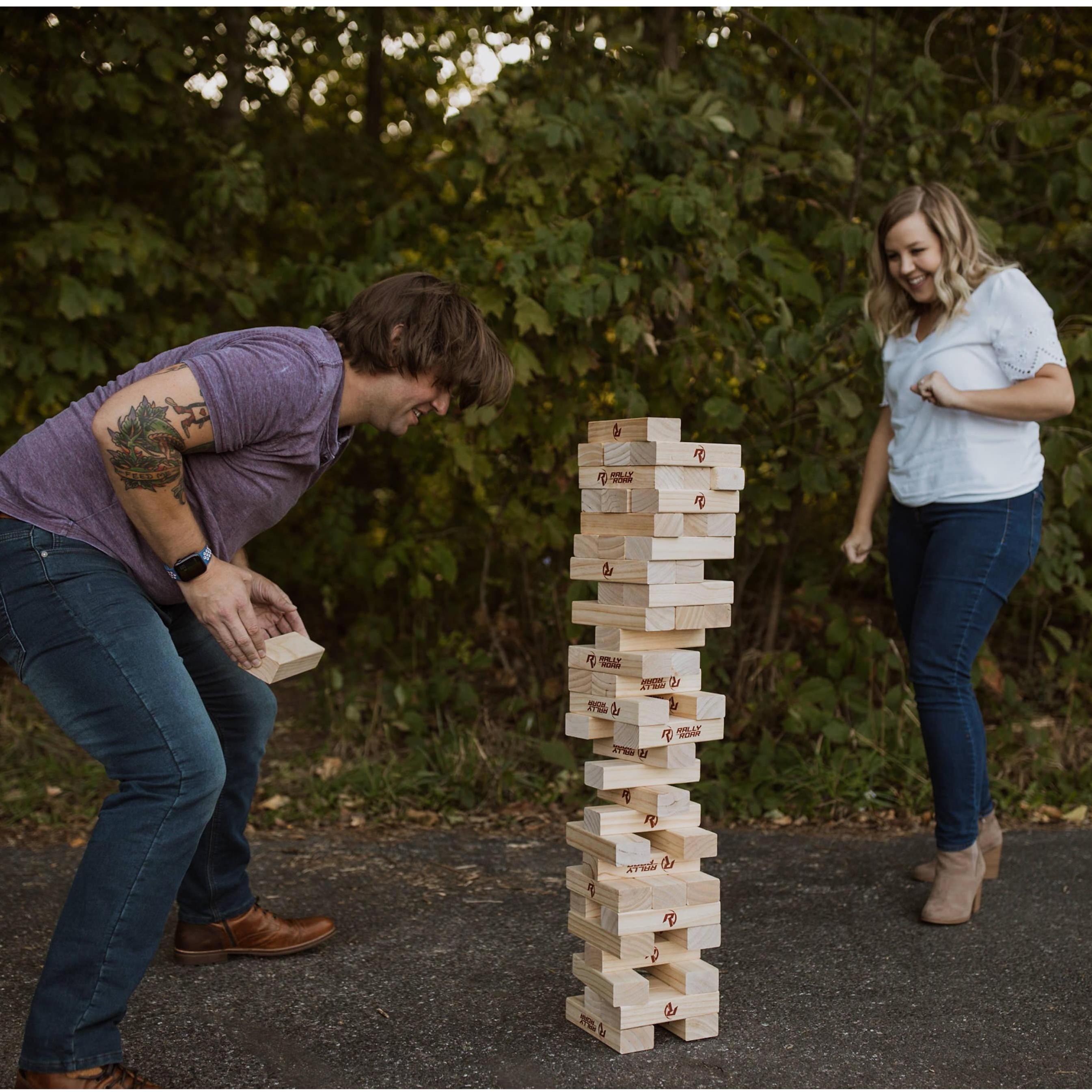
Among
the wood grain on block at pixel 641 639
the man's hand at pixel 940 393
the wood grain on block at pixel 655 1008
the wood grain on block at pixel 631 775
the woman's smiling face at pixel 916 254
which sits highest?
the woman's smiling face at pixel 916 254

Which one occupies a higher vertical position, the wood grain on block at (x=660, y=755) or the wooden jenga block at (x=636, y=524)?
the wooden jenga block at (x=636, y=524)

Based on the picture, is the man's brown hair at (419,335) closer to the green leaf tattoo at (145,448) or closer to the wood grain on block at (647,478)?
the wood grain on block at (647,478)

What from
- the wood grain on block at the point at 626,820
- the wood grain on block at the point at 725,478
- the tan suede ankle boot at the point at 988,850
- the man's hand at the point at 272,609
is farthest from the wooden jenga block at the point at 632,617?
the tan suede ankle boot at the point at 988,850

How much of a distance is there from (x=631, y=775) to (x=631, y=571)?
514 millimetres

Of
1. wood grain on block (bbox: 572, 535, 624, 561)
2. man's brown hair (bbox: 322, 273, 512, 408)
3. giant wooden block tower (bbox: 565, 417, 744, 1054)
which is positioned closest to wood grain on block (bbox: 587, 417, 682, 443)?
giant wooden block tower (bbox: 565, 417, 744, 1054)

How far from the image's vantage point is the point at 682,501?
293 centimetres

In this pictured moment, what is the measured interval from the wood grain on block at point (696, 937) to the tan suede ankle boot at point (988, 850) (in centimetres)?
136

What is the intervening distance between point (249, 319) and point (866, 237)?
322 cm

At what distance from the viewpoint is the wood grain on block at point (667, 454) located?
288 cm

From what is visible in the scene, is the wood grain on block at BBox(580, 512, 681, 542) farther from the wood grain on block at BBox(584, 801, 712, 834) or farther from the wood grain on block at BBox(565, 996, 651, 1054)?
the wood grain on block at BBox(565, 996, 651, 1054)

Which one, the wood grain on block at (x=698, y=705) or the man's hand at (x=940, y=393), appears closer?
the wood grain on block at (x=698, y=705)

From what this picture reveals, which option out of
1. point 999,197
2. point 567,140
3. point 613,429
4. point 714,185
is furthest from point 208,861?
point 999,197

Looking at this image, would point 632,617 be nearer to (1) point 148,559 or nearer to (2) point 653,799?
(2) point 653,799

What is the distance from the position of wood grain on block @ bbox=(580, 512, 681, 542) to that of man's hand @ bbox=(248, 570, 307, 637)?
77cm
